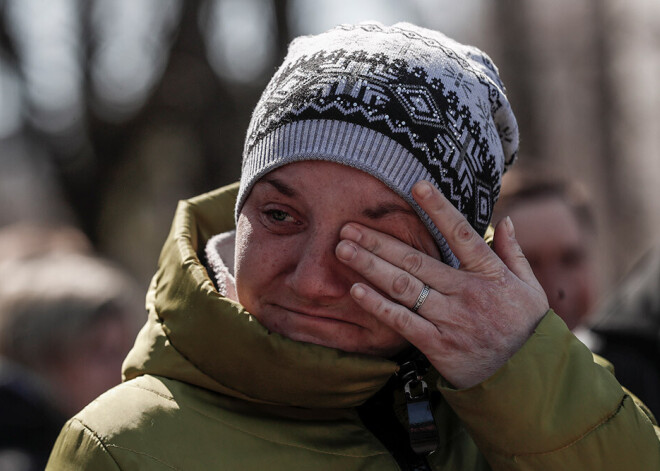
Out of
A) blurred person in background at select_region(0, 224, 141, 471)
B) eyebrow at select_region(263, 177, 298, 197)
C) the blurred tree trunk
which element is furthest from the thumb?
the blurred tree trunk

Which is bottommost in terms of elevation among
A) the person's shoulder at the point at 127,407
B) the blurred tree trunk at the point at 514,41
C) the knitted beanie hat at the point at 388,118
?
the blurred tree trunk at the point at 514,41

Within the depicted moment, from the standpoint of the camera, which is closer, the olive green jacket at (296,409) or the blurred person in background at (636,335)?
the olive green jacket at (296,409)

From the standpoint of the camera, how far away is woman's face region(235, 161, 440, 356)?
1.70 metres

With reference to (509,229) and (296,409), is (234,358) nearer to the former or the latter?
(296,409)

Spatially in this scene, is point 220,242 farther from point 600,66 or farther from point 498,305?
point 600,66

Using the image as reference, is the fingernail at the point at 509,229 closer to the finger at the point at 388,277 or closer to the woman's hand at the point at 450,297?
the woman's hand at the point at 450,297

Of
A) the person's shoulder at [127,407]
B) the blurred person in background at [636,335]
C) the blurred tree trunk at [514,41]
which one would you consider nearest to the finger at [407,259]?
the person's shoulder at [127,407]

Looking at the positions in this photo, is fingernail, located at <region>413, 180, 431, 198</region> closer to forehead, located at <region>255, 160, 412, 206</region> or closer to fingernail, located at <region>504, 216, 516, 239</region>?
forehead, located at <region>255, 160, 412, 206</region>

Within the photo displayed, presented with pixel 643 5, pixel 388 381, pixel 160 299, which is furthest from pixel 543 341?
pixel 643 5

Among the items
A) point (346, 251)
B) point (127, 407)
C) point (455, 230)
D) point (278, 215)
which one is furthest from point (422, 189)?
point (127, 407)

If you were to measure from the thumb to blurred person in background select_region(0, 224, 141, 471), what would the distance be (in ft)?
6.66

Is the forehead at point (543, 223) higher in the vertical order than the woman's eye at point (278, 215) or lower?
lower

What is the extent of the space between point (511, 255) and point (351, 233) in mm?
395

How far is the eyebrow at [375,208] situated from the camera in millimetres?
1743
